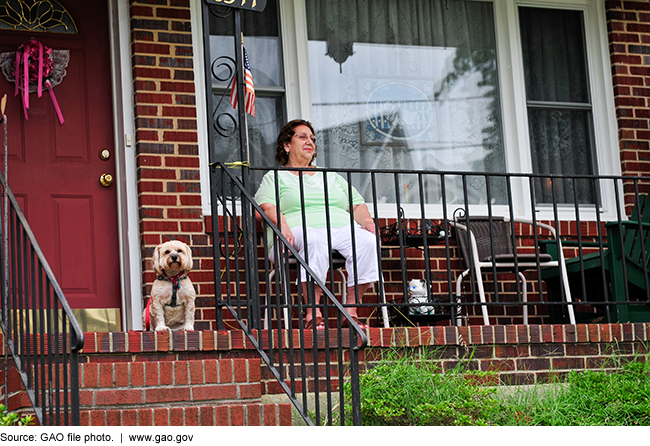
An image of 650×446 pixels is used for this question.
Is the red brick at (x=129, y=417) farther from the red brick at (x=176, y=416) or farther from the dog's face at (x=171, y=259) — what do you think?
the dog's face at (x=171, y=259)

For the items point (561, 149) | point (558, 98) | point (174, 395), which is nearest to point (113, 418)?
point (174, 395)

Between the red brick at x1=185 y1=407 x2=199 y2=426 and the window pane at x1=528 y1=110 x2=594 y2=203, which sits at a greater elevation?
the window pane at x1=528 y1=110 x2=594 y2=203

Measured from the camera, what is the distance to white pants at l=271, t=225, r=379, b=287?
528 centimetres

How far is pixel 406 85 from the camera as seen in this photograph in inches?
264

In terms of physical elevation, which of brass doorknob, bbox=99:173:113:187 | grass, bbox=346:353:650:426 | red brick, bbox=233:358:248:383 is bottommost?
grass, bbox=346:353:650:426

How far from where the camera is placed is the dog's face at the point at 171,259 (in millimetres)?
4777

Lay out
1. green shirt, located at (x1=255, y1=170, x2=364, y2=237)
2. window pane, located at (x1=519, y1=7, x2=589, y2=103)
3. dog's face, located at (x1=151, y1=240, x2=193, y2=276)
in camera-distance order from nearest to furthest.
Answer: dog's face, located at (x1=151, y1=240, x2=193, y2=276) → green shirt, located at (x1=255, y1=170, x2=364, y2=237) → window pane, located at (x1=519, y1=7, x2=589, y2=103)

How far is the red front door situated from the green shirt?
1071mm

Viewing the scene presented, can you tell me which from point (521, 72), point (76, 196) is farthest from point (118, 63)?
point (521, 72)

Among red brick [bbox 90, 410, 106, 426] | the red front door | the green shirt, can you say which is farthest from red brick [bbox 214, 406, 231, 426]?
the red front door

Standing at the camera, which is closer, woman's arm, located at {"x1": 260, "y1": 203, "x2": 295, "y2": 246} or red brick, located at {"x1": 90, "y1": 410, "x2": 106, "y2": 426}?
red brick, located at {"x1": 90, "y1": 410, "x2": 106, "y2": 426}

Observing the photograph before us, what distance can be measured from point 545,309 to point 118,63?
3.44m

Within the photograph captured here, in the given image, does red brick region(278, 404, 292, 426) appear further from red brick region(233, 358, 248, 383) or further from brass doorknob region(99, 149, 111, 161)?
brass doorknob region(99, 149, 111, 161)

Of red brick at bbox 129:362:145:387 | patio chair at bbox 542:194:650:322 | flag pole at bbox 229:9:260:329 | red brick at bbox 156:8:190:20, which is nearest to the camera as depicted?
red brick at bbox 129:362:145:387
